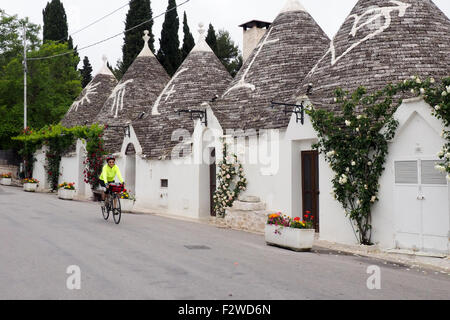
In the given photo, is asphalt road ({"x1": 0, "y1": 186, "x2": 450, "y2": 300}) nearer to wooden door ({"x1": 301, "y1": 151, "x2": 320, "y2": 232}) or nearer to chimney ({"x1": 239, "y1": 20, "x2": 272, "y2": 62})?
wooden door ({"x1": 301, "y1": 151, "x2": 320, "y2": 232})

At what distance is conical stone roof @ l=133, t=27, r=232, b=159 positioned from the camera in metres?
21.9

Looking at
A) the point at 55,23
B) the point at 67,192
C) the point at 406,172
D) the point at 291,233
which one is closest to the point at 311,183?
the point at 406,172

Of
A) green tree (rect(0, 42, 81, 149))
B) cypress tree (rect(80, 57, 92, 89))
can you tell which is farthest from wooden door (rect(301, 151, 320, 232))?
cypress tree (rect(80, 57, 92, 89))

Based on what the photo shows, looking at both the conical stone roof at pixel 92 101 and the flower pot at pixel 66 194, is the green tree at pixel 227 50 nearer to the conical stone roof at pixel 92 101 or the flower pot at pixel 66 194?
the conical stone roof at pixel 92 101

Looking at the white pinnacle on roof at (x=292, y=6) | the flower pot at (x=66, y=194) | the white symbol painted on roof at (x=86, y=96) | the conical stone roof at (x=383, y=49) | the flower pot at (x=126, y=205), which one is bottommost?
the flower pot at (x=126, y=205)

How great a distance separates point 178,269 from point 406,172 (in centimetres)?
611

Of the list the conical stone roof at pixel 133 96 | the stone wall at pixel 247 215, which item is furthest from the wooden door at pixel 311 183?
the conical stone roof at pixel 133 96

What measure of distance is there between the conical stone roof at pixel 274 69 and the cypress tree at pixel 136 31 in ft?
70.7

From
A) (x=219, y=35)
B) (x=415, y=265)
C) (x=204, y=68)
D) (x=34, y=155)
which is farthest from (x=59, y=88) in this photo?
(x=415, y=265)

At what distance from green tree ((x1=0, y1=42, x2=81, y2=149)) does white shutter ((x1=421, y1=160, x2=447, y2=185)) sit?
3629cm

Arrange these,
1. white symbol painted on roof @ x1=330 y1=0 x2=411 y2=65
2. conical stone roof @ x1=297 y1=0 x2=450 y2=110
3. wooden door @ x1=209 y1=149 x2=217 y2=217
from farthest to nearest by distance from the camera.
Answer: wooden door @ x1=209 y1=149 x2=217 y2=217
white symbol painted on roof @ x1=330 y1=0 x2=411 y2=65
conical stone roof @ x1=297 y1=0 x2=450 y2=110

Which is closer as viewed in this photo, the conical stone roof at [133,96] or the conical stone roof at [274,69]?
the conical stone roof at [274,69]

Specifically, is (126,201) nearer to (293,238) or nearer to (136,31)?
(293,238)

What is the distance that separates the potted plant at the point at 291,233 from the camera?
10.2m
